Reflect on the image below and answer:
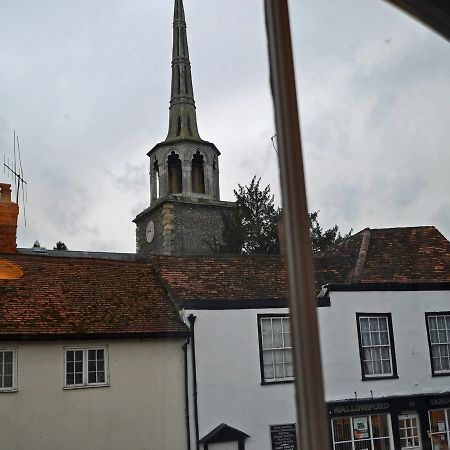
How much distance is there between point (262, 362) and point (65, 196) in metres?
0.59

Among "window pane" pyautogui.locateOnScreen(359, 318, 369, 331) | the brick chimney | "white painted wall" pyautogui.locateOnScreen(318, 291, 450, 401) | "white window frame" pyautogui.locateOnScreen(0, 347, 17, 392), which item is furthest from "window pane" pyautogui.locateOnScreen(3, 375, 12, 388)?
"window pane" pyautogui.locateOnScreen(359, 318, 369, 331)

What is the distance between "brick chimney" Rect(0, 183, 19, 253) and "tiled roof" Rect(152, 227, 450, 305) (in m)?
0.37

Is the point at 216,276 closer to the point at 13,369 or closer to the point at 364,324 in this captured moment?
the point at 364,324

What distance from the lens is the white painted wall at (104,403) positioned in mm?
1113

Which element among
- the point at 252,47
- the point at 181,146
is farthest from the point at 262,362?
the point at 252,47

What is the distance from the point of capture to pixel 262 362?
4.10ft

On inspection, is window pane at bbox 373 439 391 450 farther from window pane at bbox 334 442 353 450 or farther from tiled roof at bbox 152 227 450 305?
tiled roof at bbox 152 227 450 305

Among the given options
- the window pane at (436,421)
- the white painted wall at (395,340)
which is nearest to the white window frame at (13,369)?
the white painted wall at (395,340)

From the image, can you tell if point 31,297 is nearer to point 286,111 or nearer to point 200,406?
point 200,406

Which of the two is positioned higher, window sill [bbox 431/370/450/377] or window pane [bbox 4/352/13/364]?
window pane [bbox 4/352/13/364]

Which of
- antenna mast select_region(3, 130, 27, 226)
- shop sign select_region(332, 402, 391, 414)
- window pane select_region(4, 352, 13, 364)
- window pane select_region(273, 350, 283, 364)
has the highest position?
antenna mast select_region(3, 130, 27, 226)

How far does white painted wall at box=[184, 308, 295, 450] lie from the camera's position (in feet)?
4.16

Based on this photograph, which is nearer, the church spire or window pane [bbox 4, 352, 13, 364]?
window pane [bbox 4, 352, 13, 364]

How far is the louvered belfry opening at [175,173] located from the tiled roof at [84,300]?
23 cm
